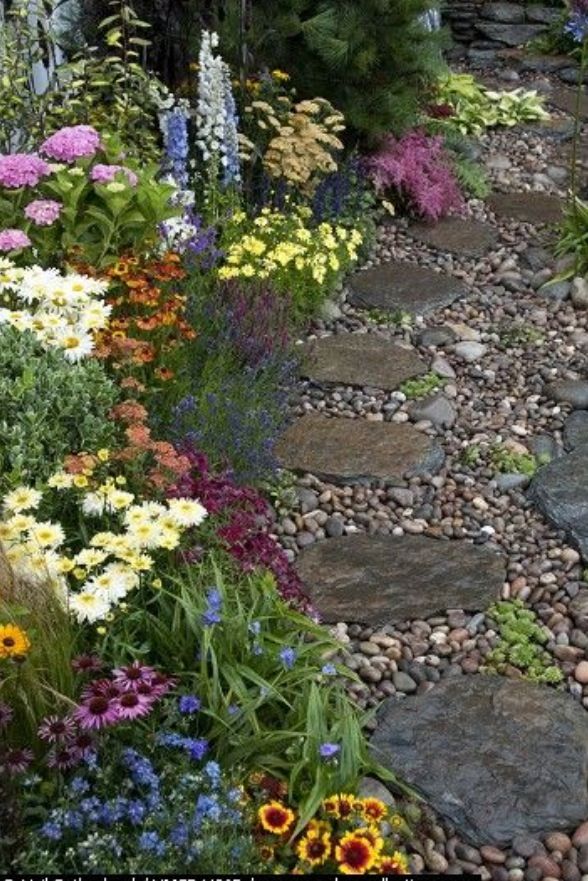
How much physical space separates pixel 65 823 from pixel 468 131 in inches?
264

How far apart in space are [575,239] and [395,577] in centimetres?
294

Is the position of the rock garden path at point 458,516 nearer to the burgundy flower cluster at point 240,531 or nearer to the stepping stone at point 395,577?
the stepping stone at point 395,577

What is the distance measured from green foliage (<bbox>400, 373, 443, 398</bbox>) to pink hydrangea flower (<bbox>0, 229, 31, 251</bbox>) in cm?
161

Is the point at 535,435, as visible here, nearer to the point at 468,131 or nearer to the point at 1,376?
the point at 1,376

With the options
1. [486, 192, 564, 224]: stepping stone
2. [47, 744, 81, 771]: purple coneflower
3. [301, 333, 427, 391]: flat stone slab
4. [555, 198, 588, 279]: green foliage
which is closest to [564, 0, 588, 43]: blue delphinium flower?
[555, 198, 588, 279]: green foliage

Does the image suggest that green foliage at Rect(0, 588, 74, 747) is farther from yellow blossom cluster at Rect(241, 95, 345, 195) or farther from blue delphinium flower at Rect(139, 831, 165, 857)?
yellow blossom cluster at Rect(241, 95, 345, 195)

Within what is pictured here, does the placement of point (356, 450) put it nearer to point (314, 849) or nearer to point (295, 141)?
point (295, 141)

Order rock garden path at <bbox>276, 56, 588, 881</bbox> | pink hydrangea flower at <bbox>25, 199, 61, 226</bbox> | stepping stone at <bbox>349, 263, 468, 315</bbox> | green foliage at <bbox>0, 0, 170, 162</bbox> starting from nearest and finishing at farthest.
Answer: rock garden path at <bbox>276, 56, 588, 881</bbox> → pink hydrangea flower at <bbox>25, 199, 61, 226</bbox> → green foliage at <bbox>0, 0, 170, 162</bbox> → stepping stone at <bbox>349, 263, 468, 315</bbox>

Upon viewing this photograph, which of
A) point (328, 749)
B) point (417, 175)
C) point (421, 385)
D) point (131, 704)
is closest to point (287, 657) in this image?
point (328, 749)

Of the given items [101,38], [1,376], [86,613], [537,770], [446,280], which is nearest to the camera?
[86,613]

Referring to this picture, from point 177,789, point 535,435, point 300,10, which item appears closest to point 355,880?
point 177,789

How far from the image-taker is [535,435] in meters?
4.59

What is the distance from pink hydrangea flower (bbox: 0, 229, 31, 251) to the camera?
4.18 meters

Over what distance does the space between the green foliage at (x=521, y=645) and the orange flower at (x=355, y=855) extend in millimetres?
1052
